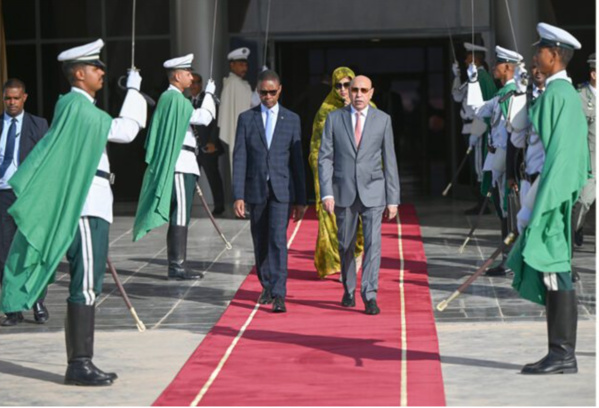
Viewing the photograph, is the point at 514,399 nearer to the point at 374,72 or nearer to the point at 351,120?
the point at 351,120

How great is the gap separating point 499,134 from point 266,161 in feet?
6.73

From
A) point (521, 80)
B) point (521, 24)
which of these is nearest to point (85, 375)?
point (521, 80)

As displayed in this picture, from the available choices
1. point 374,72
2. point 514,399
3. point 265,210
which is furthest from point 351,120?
point 374,72

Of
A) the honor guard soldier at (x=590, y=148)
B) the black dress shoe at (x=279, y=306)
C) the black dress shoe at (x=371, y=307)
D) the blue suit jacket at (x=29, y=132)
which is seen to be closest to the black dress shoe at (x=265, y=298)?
the black dress shoe at (x=279, y=306)

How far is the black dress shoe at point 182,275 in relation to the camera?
12141 mm

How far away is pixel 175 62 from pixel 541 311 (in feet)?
13.2

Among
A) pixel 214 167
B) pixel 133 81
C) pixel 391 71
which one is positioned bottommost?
pixel 214 167

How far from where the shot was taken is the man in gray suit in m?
10.0

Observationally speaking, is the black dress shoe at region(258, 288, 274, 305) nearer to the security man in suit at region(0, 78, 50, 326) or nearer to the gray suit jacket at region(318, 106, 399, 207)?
the gray suit jacket at region(318, 106, 399, 207)

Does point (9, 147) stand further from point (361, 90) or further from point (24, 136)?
point (361, 90)

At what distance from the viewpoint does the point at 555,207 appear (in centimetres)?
748

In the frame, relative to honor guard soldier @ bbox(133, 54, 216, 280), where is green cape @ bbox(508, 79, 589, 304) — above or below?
above

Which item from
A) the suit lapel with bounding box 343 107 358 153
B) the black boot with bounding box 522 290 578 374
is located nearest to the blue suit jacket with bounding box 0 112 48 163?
the suit lapel with bounding box 343 107 358 153

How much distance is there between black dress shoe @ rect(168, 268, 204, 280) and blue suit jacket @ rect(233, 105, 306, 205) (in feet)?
5.83
